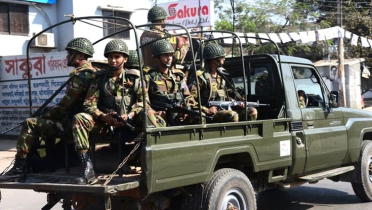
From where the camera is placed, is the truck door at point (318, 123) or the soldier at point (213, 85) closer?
the soldier at point (213, 85)

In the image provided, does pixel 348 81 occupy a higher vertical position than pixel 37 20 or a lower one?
lower

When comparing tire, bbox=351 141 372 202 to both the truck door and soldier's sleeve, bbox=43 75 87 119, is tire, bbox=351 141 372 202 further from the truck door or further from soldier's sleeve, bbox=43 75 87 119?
soldier's sleeve, bbox=43 75 87 119

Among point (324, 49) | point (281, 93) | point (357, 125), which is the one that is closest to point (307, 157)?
point (281, 93)

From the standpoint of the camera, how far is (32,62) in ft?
47.0

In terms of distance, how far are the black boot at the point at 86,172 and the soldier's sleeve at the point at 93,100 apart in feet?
1.36

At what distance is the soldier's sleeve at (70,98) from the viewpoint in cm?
465

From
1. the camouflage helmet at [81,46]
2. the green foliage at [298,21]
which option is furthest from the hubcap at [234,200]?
the green foliage at [298,21]

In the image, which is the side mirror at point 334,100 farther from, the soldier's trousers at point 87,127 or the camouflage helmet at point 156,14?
the soldier's trousers at point 87,127

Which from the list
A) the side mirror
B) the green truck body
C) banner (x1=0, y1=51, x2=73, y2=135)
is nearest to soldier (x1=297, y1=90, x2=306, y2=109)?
the green truck body

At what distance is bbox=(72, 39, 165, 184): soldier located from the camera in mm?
4285

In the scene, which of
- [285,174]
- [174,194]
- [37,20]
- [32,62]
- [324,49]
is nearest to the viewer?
[174,194]

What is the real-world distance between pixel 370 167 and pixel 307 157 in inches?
66.3

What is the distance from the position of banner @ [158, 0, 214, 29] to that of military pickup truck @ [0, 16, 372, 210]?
391 inches

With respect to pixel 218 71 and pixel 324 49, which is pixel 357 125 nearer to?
pixel 218 71
